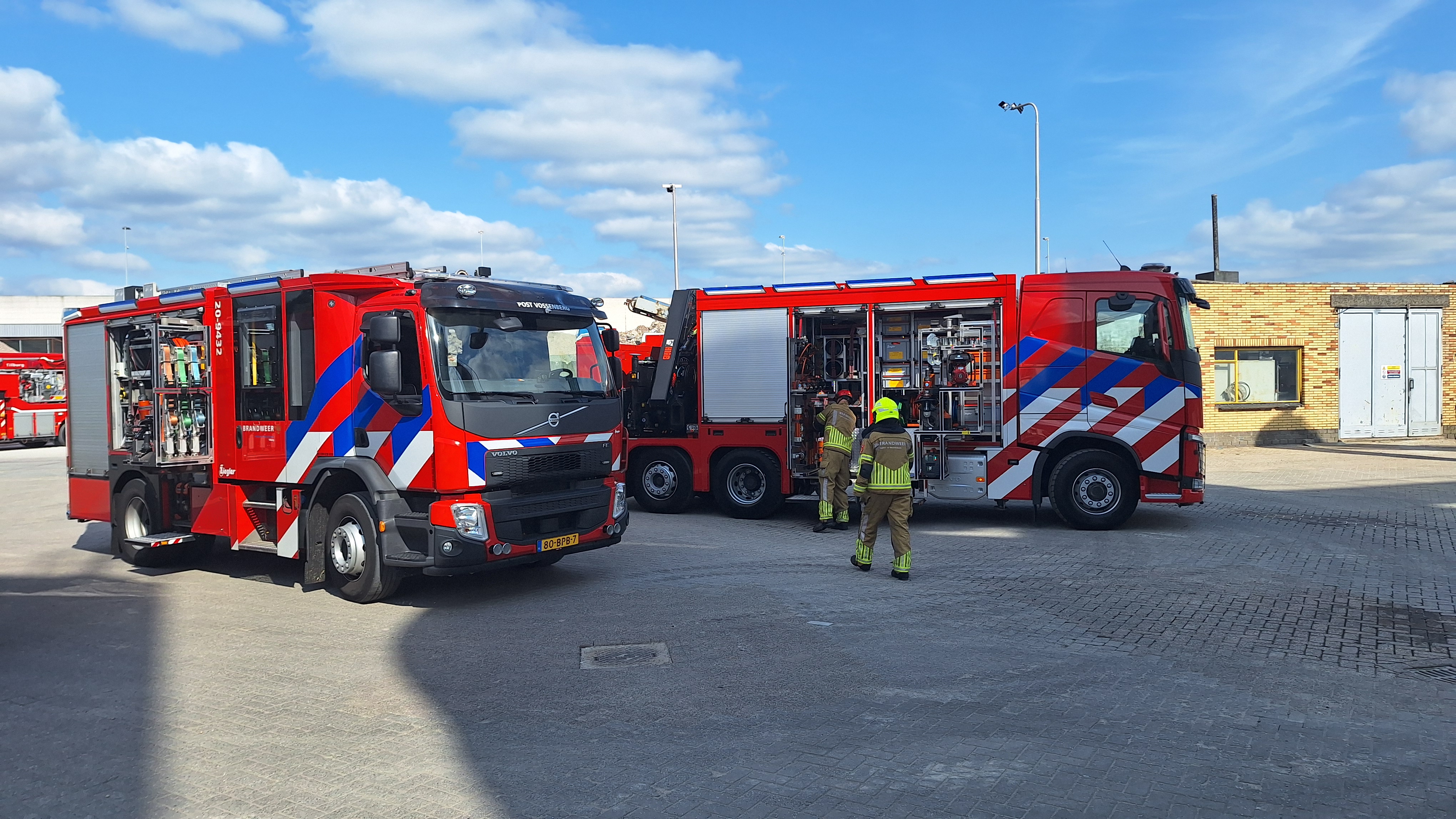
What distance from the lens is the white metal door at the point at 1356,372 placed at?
77.7 ft

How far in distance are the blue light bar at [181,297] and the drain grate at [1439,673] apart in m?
10.0

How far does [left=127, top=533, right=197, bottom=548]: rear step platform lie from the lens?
9.76 metres

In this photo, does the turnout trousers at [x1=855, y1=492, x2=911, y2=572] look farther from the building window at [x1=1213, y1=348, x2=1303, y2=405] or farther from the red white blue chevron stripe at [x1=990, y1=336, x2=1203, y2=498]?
the building window at [x1=1213, y1=348, x2=1303, y2=405]

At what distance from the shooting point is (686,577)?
9406 millimetres

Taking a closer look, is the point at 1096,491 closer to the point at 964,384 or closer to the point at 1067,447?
the point at 1067,447

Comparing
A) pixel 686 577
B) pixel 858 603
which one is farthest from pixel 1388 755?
pixel 686 577

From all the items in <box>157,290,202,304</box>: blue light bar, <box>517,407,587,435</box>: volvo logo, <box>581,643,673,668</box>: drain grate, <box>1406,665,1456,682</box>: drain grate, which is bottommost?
<box>1406,665,1456,682</box>: drain grate

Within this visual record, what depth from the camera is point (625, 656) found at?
22.1 feet

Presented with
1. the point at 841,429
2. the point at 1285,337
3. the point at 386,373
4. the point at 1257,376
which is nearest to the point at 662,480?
the point at 841,429

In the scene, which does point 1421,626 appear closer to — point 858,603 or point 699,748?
point 858,603

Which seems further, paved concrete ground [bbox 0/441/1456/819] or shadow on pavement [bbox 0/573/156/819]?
shadow on pavement [bbox 0/573/156/819]

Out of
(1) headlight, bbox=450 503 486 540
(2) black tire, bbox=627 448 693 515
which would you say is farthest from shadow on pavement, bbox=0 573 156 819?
(2) black tire, bbox=627 448 693 515

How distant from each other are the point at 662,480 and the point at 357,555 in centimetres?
614

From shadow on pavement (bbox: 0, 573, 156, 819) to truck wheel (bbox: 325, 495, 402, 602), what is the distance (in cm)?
141
